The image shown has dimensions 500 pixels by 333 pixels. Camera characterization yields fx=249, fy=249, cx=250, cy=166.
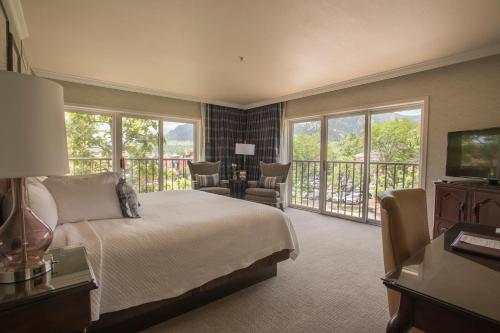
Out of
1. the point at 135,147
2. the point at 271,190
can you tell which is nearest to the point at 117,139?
the point at 135,147

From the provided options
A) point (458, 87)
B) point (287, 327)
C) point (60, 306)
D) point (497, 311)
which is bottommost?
point (287, 327)

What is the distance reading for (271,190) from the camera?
4664 millimetres

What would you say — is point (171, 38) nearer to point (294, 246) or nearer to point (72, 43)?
point (72, 43)

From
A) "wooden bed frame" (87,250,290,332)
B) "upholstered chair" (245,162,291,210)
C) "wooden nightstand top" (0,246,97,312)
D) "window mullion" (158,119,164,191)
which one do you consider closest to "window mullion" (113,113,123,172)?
"window mullion" (158,119,164,191)

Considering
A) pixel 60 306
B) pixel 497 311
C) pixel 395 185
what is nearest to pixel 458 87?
pixel 395 185

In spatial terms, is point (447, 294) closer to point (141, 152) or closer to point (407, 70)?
point (407, 70)

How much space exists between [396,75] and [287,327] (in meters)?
3.66

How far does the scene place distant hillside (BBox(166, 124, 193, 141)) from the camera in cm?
541

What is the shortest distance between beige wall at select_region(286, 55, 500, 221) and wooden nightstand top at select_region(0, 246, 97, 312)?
13.1 feet

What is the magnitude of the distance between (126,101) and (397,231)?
4934 mm

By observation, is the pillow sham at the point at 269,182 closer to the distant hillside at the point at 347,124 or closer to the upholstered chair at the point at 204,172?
the upholstered chair at the point at 204,172

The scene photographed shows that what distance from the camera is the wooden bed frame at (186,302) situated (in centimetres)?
148

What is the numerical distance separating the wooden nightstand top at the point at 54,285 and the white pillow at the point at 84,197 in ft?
2.67

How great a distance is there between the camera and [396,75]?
3.66m
